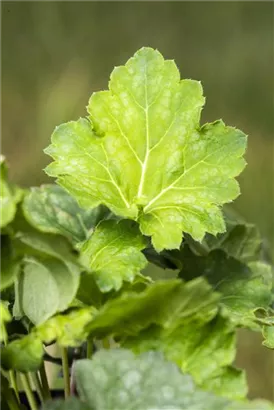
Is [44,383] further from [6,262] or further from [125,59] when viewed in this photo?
[125,59]

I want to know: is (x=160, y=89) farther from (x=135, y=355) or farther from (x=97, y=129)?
(x=135, y=355)

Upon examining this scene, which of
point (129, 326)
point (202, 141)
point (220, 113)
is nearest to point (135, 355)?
point (129, 326)

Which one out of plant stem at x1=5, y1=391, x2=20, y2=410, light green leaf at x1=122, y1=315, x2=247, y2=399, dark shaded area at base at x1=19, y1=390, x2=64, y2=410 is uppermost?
light green leaf at x1=122, y1=315, x2=247, y2=399

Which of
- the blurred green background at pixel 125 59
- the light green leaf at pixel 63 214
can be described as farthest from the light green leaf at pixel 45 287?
the blurred green background at pixel 125 59

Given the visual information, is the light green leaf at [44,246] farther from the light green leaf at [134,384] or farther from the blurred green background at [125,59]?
the blurred green background at [125,59]

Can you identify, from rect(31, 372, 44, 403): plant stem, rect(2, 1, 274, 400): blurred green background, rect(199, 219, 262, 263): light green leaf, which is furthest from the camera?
rect(2, 1, 274, 400): blurred green background

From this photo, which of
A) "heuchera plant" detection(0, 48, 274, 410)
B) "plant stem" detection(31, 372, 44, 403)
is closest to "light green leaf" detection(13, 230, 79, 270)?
"heuchera plant" detection(0, 48, 274, 410)

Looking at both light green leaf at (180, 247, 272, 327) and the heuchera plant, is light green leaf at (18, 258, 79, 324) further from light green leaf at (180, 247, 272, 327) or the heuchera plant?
light green leaf at (180, 247, 272, 327)
